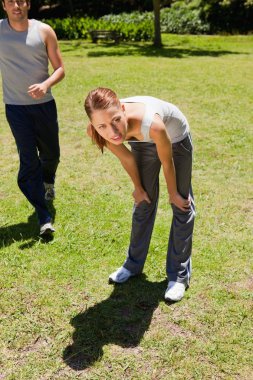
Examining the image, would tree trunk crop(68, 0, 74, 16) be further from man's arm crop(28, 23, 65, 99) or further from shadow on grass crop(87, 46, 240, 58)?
man's arm crop(28, 23, 65, 99)

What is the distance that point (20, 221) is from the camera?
5016 millimetres

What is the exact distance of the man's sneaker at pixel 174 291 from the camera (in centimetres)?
356

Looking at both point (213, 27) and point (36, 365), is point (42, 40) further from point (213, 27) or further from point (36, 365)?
point (213, 27)

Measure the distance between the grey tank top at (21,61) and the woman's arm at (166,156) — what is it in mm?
1926

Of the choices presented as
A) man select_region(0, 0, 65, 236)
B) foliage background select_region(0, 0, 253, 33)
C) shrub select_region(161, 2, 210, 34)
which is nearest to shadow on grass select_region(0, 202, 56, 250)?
man select_region(0, 0, 65, 236)

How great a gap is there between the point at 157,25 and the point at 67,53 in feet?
16.4

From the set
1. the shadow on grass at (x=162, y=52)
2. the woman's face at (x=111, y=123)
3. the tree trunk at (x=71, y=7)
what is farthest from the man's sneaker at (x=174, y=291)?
the tree trunk at (x=71, y=7)

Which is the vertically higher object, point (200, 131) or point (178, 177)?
point (178, 177)

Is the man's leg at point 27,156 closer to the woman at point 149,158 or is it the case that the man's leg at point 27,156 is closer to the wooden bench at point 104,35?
the woman at point 149,158

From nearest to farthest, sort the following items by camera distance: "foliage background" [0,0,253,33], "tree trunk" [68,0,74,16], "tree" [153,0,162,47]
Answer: "tree" [153,0,162,47], "foliage background" [0,0,253,33], "tree trunk" [68,0,74,16]

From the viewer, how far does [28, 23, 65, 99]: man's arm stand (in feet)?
13.6

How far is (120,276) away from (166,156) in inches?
53.4

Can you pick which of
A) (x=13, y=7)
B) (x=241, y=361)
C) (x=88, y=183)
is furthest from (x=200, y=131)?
(x=241, y=361)

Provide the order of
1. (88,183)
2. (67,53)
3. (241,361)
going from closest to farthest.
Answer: (241,361) → (88,183) → (67,53)
